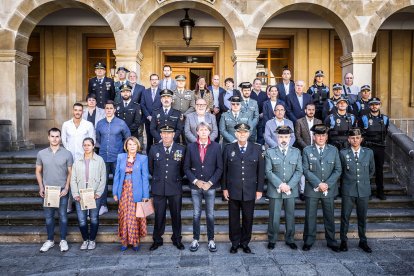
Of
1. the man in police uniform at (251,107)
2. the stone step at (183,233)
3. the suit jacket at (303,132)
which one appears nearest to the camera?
the stone step at (183,233)

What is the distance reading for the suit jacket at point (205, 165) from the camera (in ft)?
19.1

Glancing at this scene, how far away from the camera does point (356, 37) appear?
968cm

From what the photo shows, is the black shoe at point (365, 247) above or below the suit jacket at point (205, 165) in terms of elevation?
below

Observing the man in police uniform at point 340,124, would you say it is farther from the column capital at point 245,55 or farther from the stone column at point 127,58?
the stone column at point 127,58

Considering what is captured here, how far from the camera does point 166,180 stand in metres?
5.89

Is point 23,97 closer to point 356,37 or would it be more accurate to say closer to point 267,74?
point 267,74

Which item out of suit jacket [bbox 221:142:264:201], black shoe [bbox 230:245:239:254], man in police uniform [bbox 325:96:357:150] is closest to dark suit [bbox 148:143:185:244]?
suit jacket [bbox 221:142:264:201]

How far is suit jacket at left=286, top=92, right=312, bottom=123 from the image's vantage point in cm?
775

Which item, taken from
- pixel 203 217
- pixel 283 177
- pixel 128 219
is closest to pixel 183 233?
pixel 203 217

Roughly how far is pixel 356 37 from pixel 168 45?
18.5 feet

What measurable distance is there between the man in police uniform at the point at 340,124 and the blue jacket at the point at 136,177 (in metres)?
3.40

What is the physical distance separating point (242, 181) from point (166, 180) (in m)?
1.12

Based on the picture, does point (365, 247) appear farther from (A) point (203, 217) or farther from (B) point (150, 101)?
(B) point (150, 101)

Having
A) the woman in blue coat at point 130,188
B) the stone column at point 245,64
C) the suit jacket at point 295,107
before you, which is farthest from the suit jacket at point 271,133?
the stone column at point 245,64
